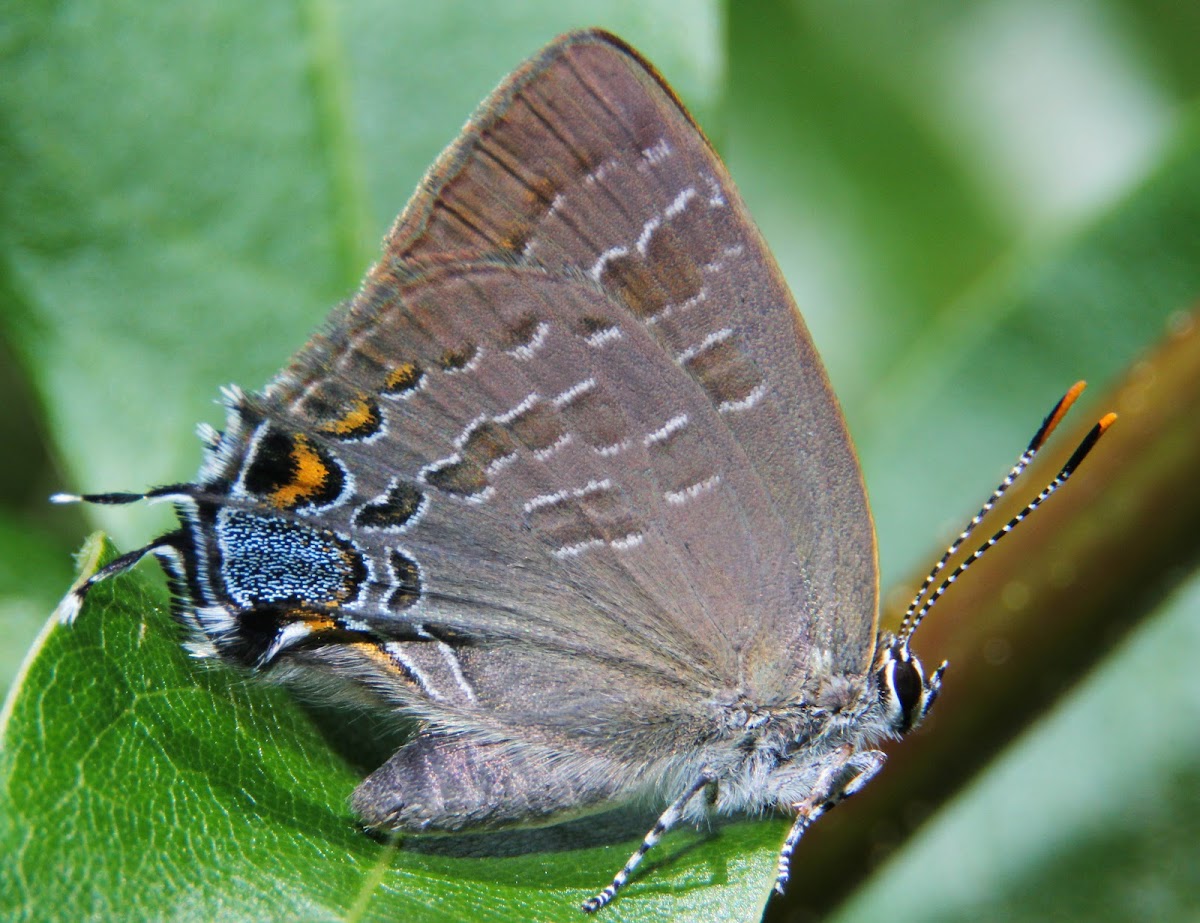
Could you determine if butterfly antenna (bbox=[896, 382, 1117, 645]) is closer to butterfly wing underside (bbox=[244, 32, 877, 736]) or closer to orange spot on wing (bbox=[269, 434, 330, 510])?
butterfly wing underside (bbox=[244, 32, 877, 736])

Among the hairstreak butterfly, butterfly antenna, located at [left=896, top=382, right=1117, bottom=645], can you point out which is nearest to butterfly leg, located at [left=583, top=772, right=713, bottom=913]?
the hairstreak butterfly

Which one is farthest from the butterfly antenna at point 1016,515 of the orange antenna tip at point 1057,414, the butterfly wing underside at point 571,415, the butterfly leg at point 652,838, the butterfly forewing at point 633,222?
the butterfly leg at point 652,838

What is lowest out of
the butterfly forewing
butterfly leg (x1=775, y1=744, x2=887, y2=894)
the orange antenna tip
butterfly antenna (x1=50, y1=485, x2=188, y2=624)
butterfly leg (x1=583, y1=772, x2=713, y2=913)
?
butterfly antenna (x1=50, y1=485, x2=188, y2=624)

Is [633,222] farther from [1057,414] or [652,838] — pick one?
[652,838]

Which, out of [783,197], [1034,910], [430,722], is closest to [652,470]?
[430,722]

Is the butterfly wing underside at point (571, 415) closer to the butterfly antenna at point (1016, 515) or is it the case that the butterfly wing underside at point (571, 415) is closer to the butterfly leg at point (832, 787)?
the butterfly antenna at point (1016, 515)

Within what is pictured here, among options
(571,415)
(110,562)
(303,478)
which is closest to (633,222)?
(571,415)
